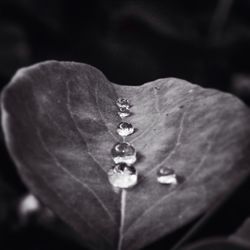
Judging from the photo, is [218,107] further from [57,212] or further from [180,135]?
[57,212]

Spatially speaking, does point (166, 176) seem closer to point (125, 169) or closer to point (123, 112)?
point (125, 169)

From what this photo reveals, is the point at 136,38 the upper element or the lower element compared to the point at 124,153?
lower

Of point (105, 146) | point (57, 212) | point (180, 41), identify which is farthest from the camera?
point (180, 41)

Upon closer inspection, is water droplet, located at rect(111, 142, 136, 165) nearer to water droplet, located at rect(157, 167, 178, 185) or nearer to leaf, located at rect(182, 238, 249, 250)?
water droplet, located at rect(157, 167, 178, 185)

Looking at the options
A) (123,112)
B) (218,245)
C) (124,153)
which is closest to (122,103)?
(123,112)

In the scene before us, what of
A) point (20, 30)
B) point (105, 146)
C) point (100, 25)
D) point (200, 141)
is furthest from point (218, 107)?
point (100, 25)
